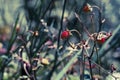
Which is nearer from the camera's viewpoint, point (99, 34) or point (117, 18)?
point (99, 34)

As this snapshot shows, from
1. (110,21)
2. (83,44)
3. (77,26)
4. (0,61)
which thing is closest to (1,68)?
(0,61)

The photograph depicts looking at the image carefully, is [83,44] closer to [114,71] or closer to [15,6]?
[114,71]

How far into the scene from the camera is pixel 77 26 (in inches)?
55.7

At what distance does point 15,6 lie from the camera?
2891mm

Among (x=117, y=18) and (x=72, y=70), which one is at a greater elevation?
(x=117, y=18)

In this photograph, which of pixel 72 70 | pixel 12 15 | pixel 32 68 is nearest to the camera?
pixel 32 68

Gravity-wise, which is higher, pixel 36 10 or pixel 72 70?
pixel 36 10

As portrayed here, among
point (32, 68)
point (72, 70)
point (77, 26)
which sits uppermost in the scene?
point (77, 26)

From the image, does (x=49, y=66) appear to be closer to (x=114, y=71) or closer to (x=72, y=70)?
(x=72, y=70)

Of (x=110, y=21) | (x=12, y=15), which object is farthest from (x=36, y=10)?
(x=12, y=15)

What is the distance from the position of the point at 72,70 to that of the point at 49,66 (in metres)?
0.21

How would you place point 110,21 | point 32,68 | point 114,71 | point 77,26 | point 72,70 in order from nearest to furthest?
point 114,71, point 32,68, point 77,26, point 72,70, point 110,21

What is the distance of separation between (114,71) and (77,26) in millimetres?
429

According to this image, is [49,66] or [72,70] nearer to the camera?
[49,66]
